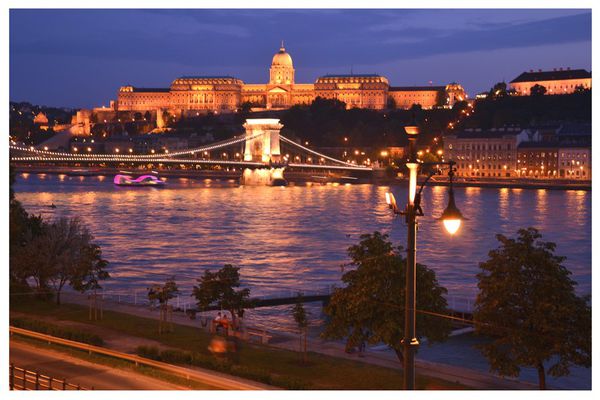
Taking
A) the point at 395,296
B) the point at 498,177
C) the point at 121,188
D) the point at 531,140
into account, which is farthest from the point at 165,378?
the point at 531,140

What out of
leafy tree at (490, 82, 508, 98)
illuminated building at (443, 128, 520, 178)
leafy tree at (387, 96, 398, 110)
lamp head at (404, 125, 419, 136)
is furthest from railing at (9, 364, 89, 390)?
leafy tree at (387, 96, 398, 110)

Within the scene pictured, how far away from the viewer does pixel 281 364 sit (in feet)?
17.9

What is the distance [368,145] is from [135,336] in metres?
37.6

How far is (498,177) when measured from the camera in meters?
33.3

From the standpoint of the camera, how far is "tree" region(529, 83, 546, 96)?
45.9 metres

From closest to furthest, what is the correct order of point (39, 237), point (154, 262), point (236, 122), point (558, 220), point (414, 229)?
point (414, 229), point (39, 237), point (154, 262), point (558, 220), point (236, 122)

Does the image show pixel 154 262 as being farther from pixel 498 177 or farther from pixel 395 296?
pixel 498 177

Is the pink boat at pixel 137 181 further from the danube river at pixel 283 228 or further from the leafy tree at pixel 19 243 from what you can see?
the leafy tree at pixel 19 243

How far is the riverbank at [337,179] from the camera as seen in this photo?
3040 centimetres

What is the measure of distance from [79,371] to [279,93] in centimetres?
5243

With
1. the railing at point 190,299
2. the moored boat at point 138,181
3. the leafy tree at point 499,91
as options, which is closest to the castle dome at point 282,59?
the leafy tree at point 499,91

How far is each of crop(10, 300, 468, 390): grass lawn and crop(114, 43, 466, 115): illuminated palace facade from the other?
46.4m

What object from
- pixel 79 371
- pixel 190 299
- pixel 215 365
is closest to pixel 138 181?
pixel 190 299

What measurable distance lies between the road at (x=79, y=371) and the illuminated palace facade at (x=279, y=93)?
4801 cm
